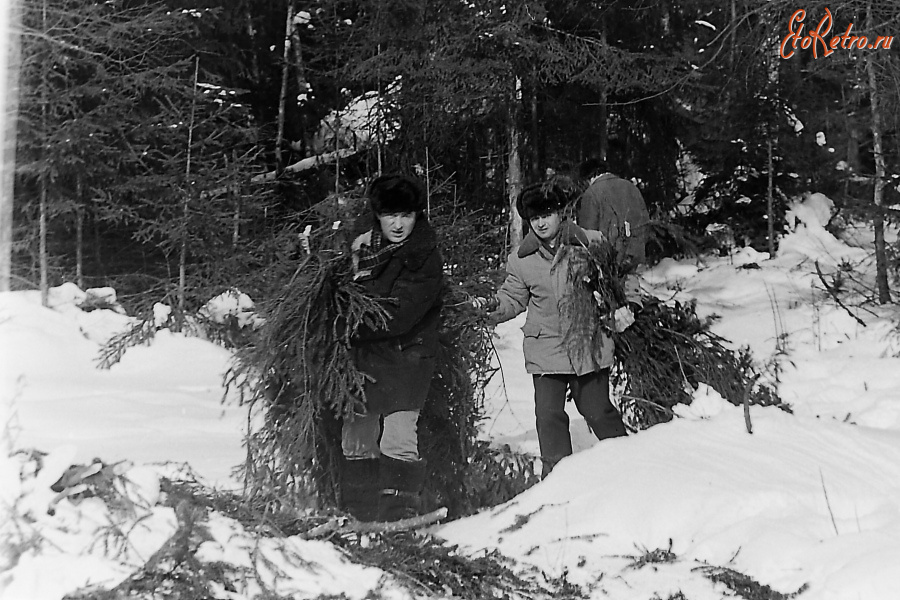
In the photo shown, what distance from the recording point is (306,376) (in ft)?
10.5

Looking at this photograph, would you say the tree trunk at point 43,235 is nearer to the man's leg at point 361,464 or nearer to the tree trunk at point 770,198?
the man's leg at point 361,464

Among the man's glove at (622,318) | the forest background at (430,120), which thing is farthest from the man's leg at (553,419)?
the forest background at (430,120)

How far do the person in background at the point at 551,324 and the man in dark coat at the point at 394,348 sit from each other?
595 millimetres

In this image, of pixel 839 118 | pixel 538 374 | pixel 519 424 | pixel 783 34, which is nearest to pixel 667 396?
pixel 538 374

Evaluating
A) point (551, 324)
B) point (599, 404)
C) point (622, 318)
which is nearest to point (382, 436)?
point (551, 324)

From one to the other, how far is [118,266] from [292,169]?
3.20 meters

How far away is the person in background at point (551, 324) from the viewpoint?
375 centimetres

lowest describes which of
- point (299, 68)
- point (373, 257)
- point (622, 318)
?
point (622, 318)

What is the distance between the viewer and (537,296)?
12.6 feet

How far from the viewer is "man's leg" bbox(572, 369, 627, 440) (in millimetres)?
→ 3805

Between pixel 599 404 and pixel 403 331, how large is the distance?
43.5 inches

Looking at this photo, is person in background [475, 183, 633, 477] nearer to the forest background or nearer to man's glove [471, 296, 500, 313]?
man's glove [471, 296, 500, 313]

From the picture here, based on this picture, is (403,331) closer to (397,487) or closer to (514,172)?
(397,487)

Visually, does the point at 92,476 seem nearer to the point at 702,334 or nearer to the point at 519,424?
the point at 702,334
